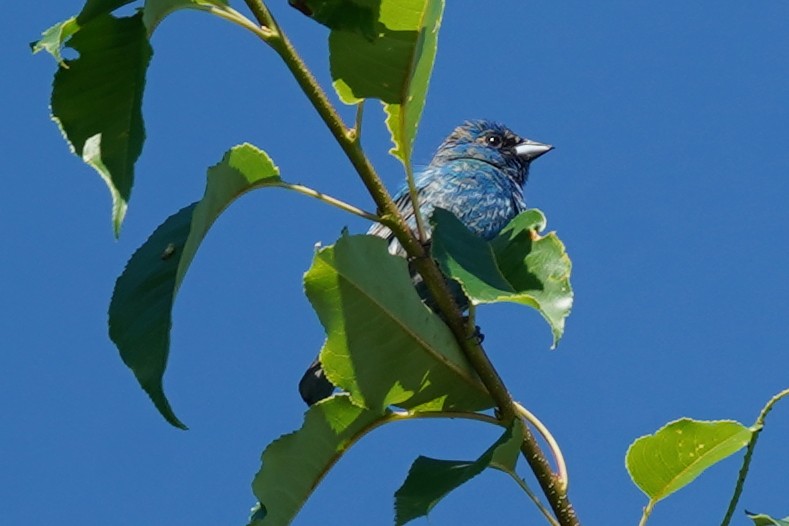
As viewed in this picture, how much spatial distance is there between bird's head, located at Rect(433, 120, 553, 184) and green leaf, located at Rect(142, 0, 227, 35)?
5.70 m

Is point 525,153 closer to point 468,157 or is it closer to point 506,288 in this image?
point 468,157

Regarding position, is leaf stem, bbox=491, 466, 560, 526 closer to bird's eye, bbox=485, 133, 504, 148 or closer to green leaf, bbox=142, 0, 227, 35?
green leaf, bbox=142, 0, 227, 35

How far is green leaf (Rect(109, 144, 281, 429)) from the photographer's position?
77.9 inches

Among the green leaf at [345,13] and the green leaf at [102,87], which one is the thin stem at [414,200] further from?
the green leaf at [102,87]

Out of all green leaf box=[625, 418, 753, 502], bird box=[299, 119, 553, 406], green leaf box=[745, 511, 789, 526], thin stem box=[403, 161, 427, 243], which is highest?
bird box=[299, 119, 553, 406]

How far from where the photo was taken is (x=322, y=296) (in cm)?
211

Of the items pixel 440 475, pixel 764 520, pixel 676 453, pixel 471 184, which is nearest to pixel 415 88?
pixel 440 475

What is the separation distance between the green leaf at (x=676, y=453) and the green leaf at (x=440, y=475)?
28 cm

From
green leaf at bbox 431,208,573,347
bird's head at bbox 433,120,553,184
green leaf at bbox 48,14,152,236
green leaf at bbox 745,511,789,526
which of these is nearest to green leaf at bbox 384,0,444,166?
green leaf at bbox 431,208,573,347

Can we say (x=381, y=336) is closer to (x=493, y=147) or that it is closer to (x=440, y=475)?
(x=440, y=475)

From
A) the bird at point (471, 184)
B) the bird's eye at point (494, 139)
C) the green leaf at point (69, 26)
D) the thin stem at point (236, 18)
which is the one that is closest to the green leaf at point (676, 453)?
the thin stem at point (236, 18)

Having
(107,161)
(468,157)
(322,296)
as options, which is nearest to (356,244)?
(322,296)

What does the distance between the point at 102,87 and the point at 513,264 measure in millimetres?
819

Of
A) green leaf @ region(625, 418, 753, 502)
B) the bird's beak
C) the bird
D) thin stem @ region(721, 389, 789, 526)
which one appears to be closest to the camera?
thin stem @ region(721, 389, 789, 526)
